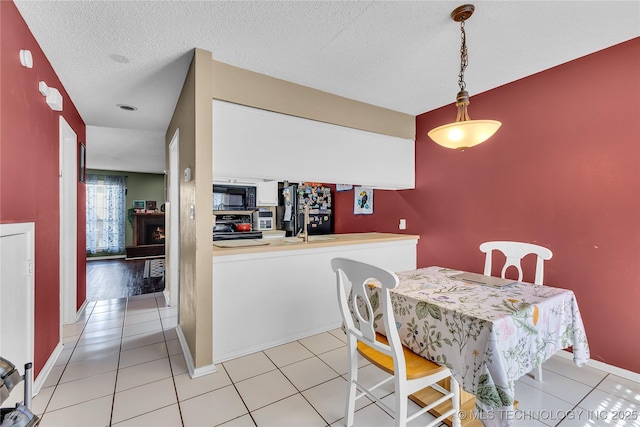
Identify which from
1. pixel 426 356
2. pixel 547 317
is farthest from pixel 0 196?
pixel 547 317

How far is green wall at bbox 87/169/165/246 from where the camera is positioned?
303 inches

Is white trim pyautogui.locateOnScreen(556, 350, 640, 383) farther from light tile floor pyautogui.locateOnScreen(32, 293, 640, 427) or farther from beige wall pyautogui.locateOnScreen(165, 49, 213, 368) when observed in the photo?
beige wall pyautogui.locateOnScreen(165, 49, 213, 368)

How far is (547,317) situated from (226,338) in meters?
2.14

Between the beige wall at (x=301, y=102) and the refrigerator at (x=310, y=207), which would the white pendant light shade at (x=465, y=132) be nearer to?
the beige wall at (x=301, y=102)

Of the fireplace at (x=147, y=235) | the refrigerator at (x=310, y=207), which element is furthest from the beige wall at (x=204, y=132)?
the fireplace at (x=147, y=235)

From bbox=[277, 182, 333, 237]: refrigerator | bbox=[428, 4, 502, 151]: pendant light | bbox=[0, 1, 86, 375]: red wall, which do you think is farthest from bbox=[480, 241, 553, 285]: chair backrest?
bbox=[0, 1, 86, 375]: red wall

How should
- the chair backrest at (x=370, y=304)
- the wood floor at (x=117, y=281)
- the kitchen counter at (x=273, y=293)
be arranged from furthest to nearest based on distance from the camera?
the wood floor at (x=117, y=281) → the kitchen counter at (x=273, y=293) → the chair backrest at (x=370, y=304)

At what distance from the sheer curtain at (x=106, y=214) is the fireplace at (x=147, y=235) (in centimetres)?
62

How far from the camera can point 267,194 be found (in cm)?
515

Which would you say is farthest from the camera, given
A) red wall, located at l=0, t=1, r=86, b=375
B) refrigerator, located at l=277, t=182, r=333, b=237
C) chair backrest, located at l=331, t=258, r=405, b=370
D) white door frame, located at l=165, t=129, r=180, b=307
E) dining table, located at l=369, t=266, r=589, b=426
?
refrigerator, located at l=277, t=182, r=333, b=237

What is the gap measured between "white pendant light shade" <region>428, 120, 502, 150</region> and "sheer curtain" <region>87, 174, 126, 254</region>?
8.33 m

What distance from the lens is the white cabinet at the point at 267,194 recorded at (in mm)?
5070

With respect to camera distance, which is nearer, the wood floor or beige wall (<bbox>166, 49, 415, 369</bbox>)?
beige wall (<bbox>166, 49, 415, 369</bbox>)

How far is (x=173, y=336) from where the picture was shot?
2.77 metres
